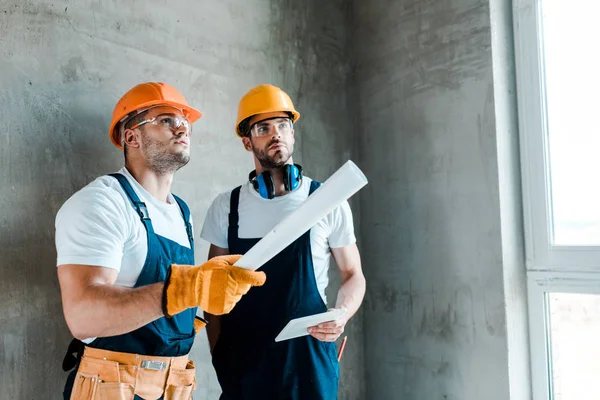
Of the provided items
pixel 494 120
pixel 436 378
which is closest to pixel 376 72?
pixel 494 120

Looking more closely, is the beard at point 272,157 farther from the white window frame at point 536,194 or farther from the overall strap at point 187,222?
the white window frame at point 536,194

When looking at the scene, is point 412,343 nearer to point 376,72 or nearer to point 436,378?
point 436,378

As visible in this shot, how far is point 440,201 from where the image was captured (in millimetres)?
2516

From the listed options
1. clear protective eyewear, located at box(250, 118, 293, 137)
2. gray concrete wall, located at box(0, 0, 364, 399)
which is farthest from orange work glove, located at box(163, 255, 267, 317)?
clear protective eyewear, located at box(250, 118, 293, 137)

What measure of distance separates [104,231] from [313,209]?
655 mm

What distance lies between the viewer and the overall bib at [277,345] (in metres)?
1.92

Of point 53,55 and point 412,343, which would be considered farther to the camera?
point 412,343

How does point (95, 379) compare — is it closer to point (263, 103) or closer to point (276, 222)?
point (276, 222)

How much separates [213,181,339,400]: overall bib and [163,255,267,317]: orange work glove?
23.4 inches

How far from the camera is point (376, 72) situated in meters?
2.93

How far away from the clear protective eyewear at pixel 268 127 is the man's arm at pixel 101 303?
94 cm

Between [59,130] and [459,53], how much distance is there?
1.84 meters

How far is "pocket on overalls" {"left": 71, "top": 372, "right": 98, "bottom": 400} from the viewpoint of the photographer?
58.9 inches

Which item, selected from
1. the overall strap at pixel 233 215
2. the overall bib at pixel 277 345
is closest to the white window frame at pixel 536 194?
the overall bib at pixel 277 345
